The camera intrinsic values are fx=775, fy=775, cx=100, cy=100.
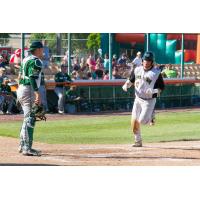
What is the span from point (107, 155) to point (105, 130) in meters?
5.50

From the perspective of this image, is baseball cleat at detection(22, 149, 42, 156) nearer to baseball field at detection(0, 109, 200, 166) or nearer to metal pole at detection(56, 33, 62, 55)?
baseball field at detection(0, 109, 200, 166)

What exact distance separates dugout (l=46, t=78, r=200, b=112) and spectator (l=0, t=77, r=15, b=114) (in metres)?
1.48

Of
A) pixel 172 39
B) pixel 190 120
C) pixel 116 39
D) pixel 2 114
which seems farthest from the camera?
pixel 172 39

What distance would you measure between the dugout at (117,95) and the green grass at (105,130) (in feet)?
8.72

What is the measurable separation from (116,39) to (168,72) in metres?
3.57

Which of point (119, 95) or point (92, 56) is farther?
point (92, 56)

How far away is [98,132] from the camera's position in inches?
720

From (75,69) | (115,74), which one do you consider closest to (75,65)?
(75,69)

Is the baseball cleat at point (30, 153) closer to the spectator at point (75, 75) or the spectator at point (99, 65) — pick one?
the spectator at point (75, 75)

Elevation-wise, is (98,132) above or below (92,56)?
below

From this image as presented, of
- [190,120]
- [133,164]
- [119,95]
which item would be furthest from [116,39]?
[133,164]

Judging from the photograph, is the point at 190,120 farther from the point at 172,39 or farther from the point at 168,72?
the point at 172,39

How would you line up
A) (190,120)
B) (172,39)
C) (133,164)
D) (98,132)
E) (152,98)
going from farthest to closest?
(172,39) < (190,120) < (98,132) < (152,98) < (133,164)

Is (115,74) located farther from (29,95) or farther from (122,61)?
(29,95)
